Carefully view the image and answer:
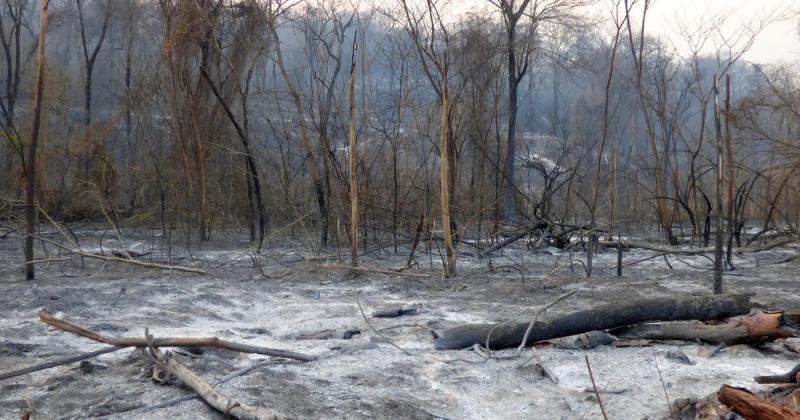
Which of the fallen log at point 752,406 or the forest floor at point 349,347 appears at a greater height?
the fallen log at point 752,406

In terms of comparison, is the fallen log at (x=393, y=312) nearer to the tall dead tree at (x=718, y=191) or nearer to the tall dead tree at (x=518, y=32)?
the tall dead tree at (x=718, y=191)

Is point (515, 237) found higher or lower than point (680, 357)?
higher

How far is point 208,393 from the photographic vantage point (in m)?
3.19

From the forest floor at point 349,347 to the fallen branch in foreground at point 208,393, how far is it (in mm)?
61

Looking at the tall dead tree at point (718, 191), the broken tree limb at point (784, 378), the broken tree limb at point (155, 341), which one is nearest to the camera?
the broken tree limb at point (784, 378)

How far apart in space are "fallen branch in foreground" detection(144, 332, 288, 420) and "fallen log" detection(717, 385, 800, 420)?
174cm

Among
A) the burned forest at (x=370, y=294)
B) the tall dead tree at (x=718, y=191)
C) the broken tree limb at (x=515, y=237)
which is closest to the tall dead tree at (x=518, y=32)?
the burned forest at (x=370, y=294)

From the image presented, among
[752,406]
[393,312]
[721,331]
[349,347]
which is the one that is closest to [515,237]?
[393,312]

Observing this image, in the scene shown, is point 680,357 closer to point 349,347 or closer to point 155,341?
point 349,347

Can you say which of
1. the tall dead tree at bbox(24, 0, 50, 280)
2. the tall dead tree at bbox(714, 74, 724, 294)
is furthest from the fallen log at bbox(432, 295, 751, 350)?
the tall dead tree at bbox(24, 0, 50, 280)

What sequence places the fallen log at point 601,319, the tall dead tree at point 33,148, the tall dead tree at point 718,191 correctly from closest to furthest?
the fallen log at point 601,319, the tall dead tree at point 718,191, the tall dead tree at point 33,148

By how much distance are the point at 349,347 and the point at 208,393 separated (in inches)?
53.4

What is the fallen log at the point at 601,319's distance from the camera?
4398 millimetres

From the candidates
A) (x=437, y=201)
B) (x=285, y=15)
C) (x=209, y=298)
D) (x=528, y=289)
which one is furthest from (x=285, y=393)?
(x=285, y=15)
